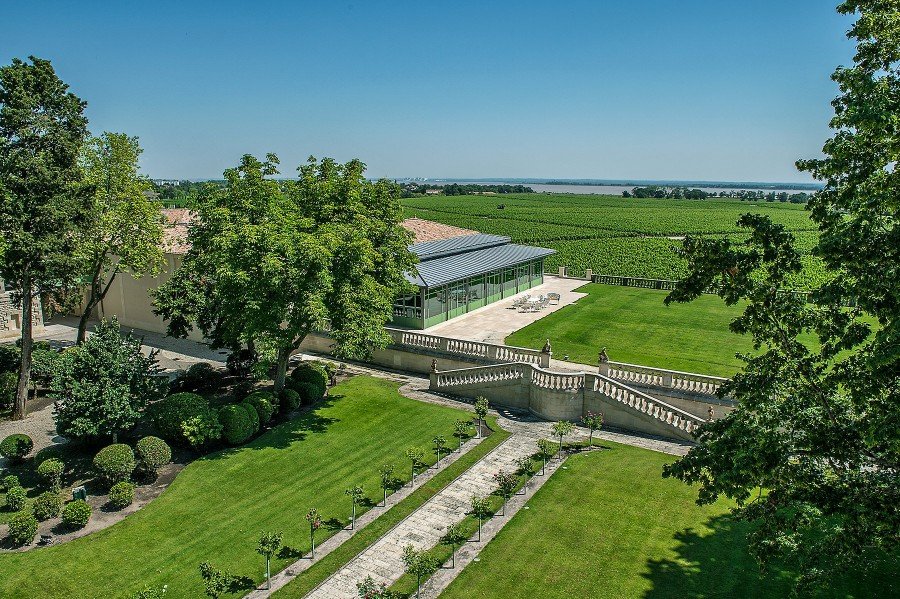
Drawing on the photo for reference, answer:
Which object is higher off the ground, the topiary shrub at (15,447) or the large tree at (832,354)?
the large tree at (832,354)

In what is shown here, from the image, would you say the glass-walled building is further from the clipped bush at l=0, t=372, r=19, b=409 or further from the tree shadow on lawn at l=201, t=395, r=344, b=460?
the clipped bush at l=0, t=372, r=19, b=409

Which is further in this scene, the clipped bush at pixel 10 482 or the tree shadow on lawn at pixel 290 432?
the tree shadow on lawn at pixel 290 432

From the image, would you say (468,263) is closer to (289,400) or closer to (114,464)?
(289,400)

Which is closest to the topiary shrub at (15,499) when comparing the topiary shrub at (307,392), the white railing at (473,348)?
the topiary shrub at (307,392)

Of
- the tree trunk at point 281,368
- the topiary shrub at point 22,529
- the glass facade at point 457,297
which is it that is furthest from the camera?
the glass facade at point 457,297

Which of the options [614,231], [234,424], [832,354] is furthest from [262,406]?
[614,231]

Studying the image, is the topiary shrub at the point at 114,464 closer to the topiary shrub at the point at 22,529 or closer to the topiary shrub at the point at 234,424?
the topiary shrub at the point at 22,529

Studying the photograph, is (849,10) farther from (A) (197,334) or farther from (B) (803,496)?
(A) (197,334)
